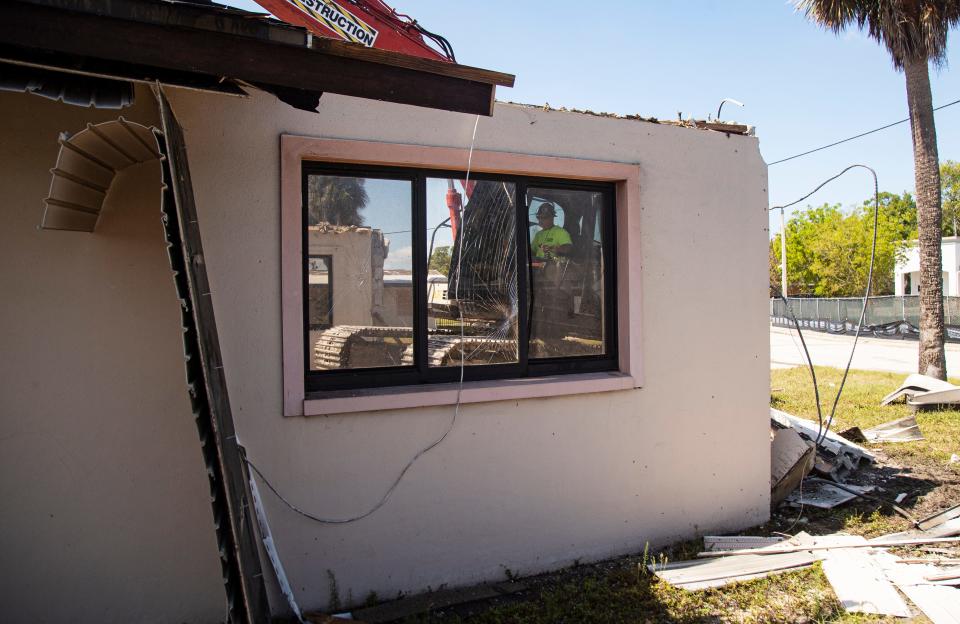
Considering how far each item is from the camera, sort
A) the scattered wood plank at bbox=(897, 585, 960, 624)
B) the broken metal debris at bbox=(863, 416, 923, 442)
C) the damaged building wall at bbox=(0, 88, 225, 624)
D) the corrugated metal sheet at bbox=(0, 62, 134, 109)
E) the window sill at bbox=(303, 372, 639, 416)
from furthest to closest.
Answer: the broken metal debris at bbox=(863, 416, 923, 442) < the window sill at bbox=(303, 372, 639, 416) < the scattered wood plank at bbox=(897, 585, 960, 624) < the damaged building wall at bbox=(0, 88, 225, 624) < the corrugated metal sheet at bbox=(0, 62, 134, 109)

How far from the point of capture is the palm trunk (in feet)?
35.2

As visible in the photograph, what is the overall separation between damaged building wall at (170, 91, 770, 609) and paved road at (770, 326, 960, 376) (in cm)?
1220

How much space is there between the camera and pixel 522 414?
427cm

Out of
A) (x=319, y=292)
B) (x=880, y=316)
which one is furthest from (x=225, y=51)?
(x=880, y=316)

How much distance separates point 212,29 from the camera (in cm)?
226

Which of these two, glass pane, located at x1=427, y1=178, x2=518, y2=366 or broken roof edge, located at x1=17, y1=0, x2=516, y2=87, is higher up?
broken roof edge, located at x1=17, y1=0, x2=516, y2=87

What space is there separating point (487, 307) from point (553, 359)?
0.63 m

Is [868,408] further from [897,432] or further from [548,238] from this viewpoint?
[548,238]

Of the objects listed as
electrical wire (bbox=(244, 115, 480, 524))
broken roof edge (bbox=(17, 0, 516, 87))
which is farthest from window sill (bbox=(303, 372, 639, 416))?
broken roof edge (bbox=(17, 0, 516, 87))

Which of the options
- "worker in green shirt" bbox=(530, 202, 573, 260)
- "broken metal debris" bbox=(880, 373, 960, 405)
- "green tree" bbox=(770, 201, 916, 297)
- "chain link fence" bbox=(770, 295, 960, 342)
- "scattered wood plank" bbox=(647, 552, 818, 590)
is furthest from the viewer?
"green tree" bbox=(770, 201, 916, 297)

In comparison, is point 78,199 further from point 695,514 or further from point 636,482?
point 695,514

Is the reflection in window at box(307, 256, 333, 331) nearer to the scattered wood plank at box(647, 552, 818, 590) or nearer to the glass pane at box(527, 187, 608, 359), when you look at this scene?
the glass pane at box(527, 187, 608, 359)

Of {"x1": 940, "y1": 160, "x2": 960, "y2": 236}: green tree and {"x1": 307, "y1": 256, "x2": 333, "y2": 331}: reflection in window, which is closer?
{"x1": 307, "y1": 256, "x2": 333, "y2": 331}: reflection in window

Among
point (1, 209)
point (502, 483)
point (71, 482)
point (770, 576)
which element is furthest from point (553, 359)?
point (1, 209)
